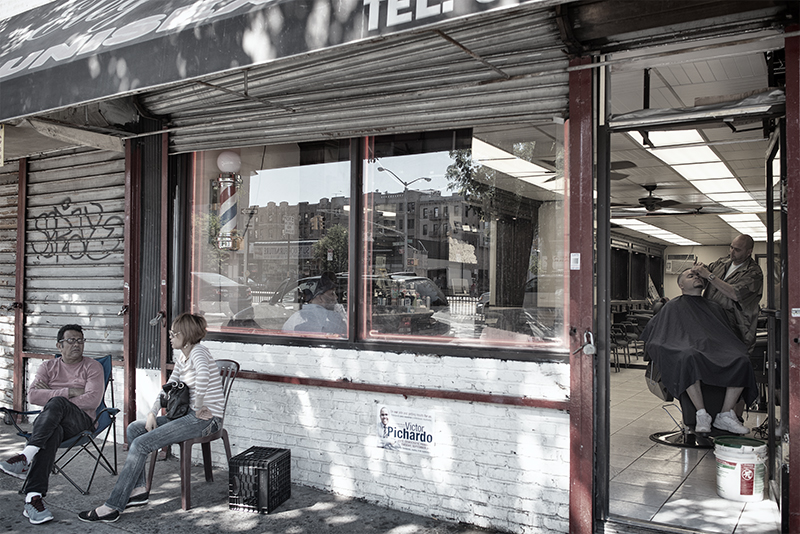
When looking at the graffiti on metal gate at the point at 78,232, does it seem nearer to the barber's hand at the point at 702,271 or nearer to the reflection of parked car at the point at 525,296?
the reflection of parked car at the point at 525,296

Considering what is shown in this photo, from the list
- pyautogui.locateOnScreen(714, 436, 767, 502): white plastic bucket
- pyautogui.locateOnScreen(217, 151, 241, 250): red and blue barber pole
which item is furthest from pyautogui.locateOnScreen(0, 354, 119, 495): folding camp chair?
pyautogui.locateOnScreen(714, 436, 767, 502): white plastic bucket

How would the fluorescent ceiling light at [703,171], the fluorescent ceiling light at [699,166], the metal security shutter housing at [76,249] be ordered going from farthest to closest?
the fluorescent ceiling light at [703,171] < the fluorescent ceiling light at [699,166] < the metal security shutter housing at [76,249]

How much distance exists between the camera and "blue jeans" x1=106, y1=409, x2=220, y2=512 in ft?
12.9

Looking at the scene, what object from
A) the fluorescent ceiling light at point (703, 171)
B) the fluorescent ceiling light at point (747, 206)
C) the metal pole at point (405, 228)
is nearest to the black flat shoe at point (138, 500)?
the metal pole at point (405, 228)

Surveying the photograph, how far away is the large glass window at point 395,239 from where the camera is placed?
397cm

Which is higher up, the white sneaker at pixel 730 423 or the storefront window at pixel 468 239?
the storefront window at pixel 468 239

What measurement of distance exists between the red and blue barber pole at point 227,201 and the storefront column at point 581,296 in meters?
2.94

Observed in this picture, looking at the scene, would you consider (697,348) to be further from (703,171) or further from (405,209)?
(703,171)

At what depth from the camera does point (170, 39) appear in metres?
3.78

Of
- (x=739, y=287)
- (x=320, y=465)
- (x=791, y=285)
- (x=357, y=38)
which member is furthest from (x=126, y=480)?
(x=739, y=287)

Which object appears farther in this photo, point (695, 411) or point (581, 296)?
point (695, 411)

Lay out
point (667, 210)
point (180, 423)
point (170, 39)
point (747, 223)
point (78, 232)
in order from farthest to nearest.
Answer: point (747, 223)
point (667, 210)
point (78, 232)
point (180, 423)
point (170, 39)

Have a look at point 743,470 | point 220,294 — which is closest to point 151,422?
point 220,294

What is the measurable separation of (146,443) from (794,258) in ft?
12.6
